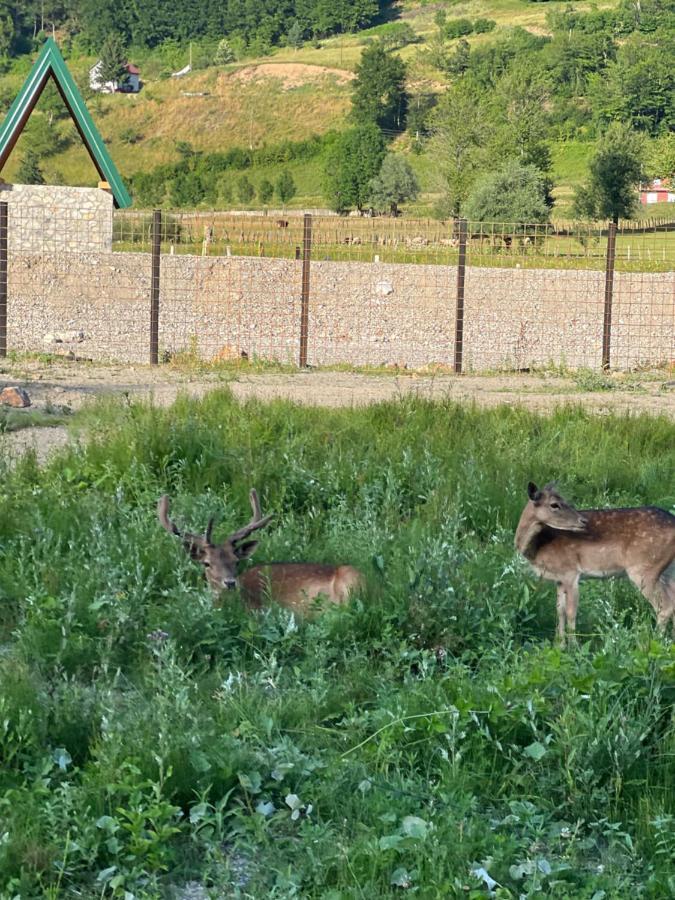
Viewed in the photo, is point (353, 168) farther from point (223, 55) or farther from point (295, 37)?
point (295, 37)

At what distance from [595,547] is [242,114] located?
116498 millimetres

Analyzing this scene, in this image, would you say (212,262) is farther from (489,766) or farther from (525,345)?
(489,766)

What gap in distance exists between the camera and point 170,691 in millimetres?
5684

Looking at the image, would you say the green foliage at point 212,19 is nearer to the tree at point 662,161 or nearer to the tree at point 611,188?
the tree at point 662,161

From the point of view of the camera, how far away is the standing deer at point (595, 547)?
268 inches

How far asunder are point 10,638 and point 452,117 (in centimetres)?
7977

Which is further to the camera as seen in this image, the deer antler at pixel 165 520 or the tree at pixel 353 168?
the tree at pixel 353 168

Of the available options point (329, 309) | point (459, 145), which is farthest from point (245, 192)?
point (329, 309)

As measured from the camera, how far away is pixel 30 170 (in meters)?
89.6

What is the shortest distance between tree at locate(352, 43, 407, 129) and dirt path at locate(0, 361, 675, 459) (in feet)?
322

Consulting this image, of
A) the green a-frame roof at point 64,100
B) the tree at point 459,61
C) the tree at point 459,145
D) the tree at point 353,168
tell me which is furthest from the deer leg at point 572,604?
the tree at point 459,61

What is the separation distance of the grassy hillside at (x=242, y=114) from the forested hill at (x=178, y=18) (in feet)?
49.7

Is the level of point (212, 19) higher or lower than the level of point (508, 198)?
higher

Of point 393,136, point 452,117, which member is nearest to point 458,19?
point 393,136
